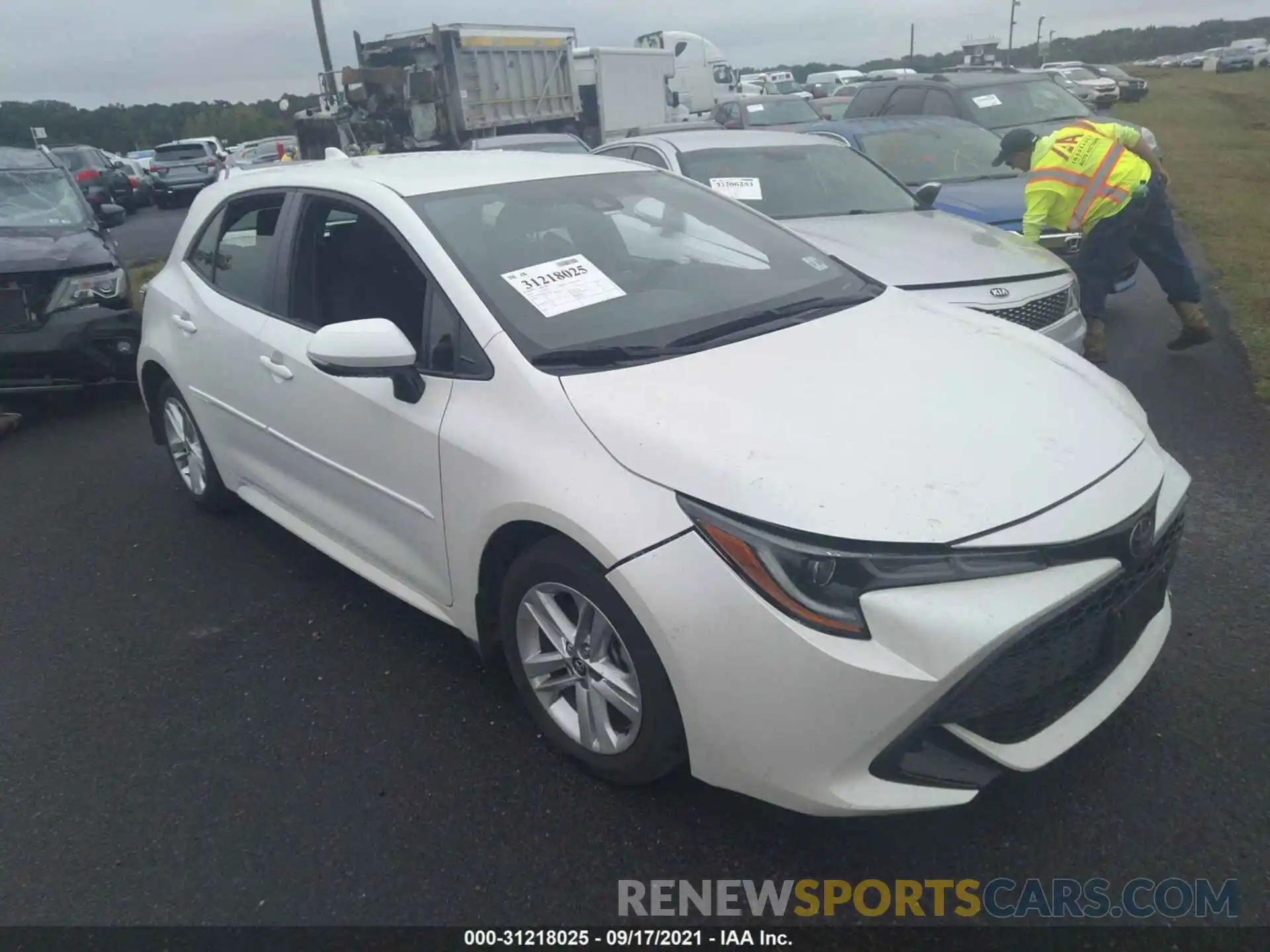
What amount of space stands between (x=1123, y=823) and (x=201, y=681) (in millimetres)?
2992

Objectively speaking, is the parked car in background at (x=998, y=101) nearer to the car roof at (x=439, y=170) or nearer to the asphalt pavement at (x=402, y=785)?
the asphalt pavement at (x=402, y=785)

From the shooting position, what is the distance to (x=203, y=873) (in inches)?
103

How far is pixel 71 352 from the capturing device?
21.2ft

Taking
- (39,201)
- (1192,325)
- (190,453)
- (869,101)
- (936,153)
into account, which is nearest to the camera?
(190,453)

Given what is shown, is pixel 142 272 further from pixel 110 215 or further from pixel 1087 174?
pixel 1087 174

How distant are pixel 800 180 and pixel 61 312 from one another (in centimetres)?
504

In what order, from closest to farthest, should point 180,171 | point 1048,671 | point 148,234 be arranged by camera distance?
1. point 1048,671
2. point 148,234
3. point 180,171

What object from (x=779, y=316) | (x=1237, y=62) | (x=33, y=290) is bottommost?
(x=1237, y=62)

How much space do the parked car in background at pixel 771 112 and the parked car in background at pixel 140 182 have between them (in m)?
16.9

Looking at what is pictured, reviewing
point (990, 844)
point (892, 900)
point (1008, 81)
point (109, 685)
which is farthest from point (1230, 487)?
point (1008, 81)

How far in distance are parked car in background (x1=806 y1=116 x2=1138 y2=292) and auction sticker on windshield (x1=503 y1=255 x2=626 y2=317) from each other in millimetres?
4543

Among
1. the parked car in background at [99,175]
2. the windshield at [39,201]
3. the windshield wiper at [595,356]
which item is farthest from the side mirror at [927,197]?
the parked car in background at [99,175]

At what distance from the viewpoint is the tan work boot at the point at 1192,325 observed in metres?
6.23

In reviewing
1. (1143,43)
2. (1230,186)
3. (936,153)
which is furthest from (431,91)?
(1143,43)
